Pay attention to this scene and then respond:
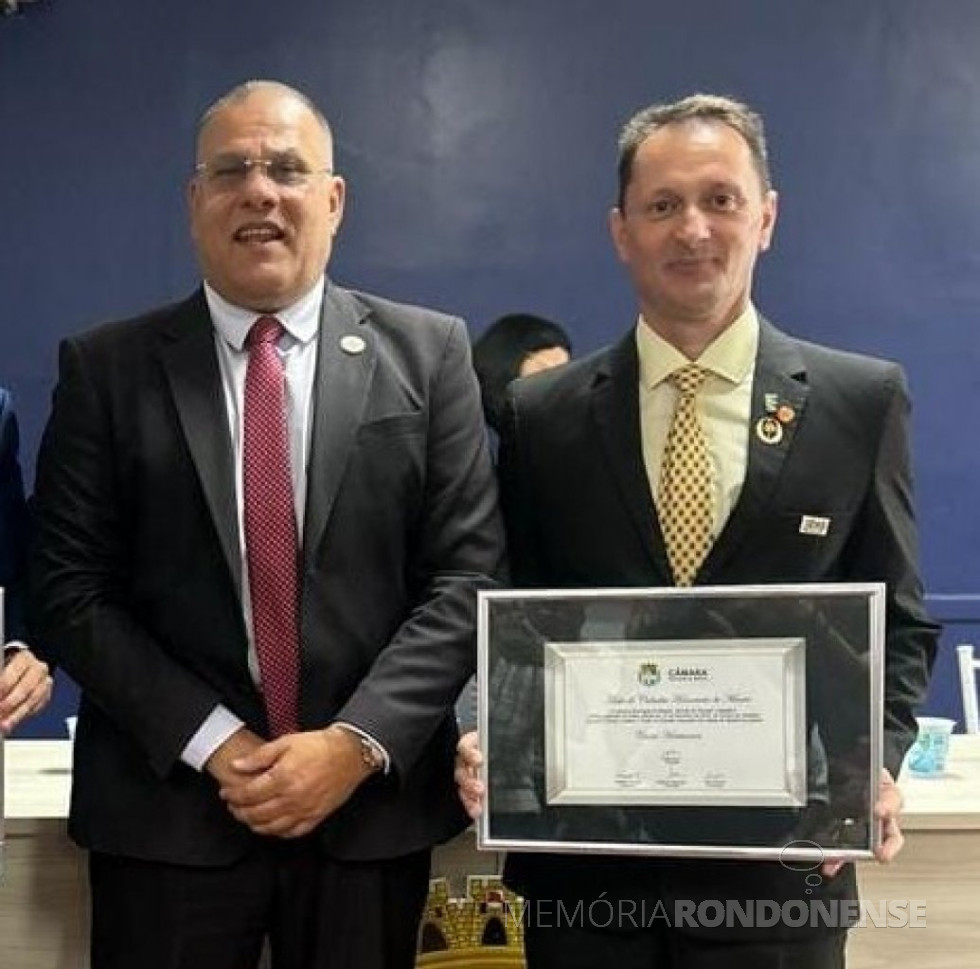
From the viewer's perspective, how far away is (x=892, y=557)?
169cm

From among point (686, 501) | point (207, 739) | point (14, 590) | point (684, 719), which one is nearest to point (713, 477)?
point (686, 501)

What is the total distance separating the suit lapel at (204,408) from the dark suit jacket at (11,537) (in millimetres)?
386

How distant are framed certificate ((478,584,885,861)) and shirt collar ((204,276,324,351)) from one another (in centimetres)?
45

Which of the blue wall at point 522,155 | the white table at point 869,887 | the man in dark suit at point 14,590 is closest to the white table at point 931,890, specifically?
the white table at point 869,887

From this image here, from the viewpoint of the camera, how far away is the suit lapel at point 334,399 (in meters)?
1.68

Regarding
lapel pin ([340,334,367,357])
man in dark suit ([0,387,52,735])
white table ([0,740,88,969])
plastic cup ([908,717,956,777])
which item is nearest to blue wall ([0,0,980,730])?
plastic cup ([908,717,956,777])

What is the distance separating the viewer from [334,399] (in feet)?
5.67

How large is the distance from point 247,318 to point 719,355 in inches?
24.0

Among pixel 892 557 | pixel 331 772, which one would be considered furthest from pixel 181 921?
pixel 892 557

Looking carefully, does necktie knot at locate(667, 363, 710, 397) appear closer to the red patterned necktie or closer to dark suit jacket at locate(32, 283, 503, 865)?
dark suit jacket at locate(32, 283, 503, 865)

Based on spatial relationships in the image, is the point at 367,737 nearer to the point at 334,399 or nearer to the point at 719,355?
the point at 334,399

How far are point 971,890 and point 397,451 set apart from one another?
1.04 meters

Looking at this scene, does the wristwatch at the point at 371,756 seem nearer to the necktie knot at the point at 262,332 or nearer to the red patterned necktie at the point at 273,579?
the red patterned necktie at the point at 273,579

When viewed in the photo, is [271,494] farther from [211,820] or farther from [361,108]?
[361,108]
